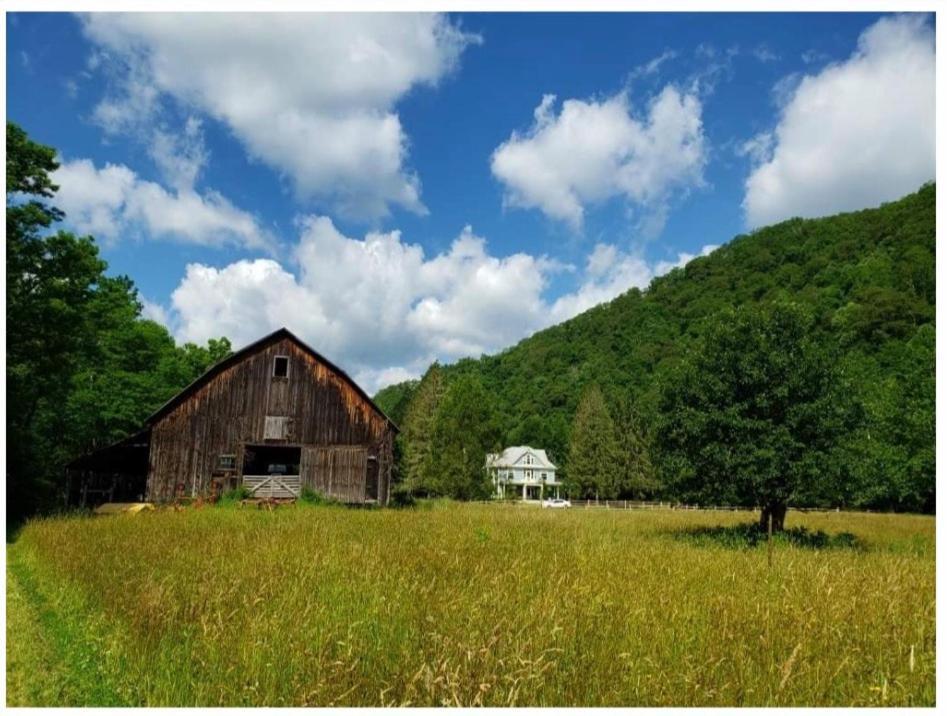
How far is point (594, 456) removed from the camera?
260 feet

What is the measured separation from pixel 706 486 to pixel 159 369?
116 ft

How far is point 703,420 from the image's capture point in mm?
17406

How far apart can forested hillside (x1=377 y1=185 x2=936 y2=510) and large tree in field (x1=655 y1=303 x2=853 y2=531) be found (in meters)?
0.33

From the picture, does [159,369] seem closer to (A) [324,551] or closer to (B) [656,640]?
(A) [324,551]

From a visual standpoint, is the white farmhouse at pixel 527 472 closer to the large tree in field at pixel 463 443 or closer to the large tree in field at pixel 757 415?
the large tree in field at pixel 463 443

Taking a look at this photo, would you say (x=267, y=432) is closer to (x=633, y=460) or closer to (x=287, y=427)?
(x=287, y=427)

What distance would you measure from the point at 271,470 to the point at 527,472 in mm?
68157

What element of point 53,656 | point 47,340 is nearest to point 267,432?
point 47,340

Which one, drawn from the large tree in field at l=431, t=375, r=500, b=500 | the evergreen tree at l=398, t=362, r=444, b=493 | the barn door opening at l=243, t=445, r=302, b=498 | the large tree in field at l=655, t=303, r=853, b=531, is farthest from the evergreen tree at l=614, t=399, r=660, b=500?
the large tree in field at l=655, t=303, r=853, b=531

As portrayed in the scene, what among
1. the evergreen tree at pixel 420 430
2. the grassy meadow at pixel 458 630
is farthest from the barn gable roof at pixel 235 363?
the evergreen tree at pixel 420 430

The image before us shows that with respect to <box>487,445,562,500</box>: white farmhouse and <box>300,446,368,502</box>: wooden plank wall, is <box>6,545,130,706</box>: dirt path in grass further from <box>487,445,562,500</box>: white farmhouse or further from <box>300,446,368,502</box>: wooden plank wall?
<box>487,445,562,500</box>: white farmhouse

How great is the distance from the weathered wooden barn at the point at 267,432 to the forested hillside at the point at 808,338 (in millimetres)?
14564

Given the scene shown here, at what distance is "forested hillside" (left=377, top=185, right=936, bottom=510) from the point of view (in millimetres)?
19203

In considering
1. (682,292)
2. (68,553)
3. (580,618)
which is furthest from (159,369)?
(682,292)
